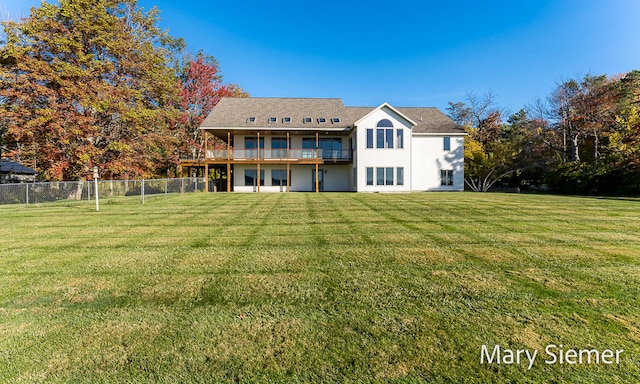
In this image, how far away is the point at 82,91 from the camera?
17500 millimetres

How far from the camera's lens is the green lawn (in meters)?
2.18

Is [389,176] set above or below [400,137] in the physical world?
below

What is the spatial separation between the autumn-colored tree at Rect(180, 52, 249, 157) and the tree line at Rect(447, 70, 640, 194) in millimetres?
25668

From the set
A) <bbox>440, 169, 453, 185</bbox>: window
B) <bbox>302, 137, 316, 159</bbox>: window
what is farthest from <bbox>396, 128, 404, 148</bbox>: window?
<bbox>302, 137, 316, 159</bbox>: window

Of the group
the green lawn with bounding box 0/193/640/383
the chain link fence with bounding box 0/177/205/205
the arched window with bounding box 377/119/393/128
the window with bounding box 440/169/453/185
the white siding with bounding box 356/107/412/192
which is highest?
the arched window with bounding box 377/119/393/128

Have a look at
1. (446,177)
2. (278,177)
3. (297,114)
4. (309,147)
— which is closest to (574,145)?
(446,177)

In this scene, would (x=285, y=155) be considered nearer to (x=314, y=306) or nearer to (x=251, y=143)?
(x=251, y=143)

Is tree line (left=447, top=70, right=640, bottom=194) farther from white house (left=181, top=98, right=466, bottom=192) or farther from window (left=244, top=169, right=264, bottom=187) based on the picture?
window (left=244, top=169, right=264, bottom=187)

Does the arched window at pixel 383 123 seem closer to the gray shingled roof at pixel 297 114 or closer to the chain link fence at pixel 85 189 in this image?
the gray shingled roof at pixel 297 114

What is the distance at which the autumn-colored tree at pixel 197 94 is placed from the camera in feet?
93.8

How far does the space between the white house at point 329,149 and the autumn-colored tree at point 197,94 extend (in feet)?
20.7

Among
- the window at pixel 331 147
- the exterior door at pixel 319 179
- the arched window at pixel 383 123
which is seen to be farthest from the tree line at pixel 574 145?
the exterior door at pixel 319 179

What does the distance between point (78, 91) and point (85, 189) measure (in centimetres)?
590

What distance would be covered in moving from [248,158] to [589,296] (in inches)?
829
